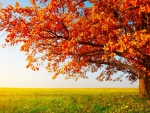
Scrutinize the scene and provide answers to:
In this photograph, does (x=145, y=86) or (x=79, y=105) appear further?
(x=145, y=86)

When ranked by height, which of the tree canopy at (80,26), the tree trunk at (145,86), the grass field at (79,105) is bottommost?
the grass field at (79,105)

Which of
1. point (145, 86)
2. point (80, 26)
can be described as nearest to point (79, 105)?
point (80, 26)

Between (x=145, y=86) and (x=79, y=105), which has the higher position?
(x=145, y=86)

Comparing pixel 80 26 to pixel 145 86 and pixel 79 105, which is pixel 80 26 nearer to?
pixel 79 105

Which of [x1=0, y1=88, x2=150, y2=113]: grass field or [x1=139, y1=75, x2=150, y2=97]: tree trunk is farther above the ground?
[x1=139, y1=75, x2=150, y2=97]: tree trunk

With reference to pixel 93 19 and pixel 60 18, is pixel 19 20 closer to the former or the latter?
pixel 60 18

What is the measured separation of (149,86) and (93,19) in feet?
48.7

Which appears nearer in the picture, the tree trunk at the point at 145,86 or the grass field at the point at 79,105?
the grass field at the point at 79,105

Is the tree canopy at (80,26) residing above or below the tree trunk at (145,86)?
above

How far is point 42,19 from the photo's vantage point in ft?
65.4

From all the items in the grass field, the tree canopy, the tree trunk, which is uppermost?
the tree canopy

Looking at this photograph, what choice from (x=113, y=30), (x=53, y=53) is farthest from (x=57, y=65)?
(x=113, y=30)

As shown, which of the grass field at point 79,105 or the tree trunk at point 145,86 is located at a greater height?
the tree trunk at point 145,86

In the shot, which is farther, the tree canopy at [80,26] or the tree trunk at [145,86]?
the tree trunk at [145,86]
